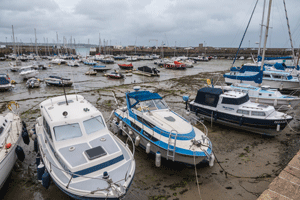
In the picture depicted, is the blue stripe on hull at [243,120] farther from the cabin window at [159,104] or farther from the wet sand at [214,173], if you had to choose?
the cabin window at [159,104]

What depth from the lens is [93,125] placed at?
6797 millimetres

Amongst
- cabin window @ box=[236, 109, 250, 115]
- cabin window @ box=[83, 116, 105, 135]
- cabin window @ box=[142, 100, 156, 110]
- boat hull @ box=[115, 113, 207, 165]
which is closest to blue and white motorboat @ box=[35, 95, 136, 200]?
cabin window @ box=[83, 116, 105, 135]

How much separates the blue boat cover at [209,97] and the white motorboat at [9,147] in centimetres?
1042

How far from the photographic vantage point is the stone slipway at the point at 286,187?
4.89m

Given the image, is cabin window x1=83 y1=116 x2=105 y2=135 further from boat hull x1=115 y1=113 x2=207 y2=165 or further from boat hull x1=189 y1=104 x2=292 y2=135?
boat hull x1=189 y1=104 x2=292 y2=135

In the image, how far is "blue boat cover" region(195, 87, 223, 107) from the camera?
37.7ft

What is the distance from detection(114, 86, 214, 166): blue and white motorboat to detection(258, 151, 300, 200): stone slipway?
2.20 meters

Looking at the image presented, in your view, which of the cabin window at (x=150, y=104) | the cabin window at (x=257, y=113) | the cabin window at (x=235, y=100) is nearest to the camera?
the cabin window at (x=150, y=104)

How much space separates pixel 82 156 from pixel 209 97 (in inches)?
355

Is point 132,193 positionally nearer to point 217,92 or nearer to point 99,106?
point 217,92

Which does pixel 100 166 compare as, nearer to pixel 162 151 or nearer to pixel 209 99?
pixel 162 151

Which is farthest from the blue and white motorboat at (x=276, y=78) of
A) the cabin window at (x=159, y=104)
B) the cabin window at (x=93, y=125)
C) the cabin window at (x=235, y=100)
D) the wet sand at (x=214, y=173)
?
the cabin window at (x=93, y=125)

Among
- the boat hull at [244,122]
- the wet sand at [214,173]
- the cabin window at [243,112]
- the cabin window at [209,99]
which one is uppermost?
the cabin window at [209,99]

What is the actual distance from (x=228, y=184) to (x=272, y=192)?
6.23ft
